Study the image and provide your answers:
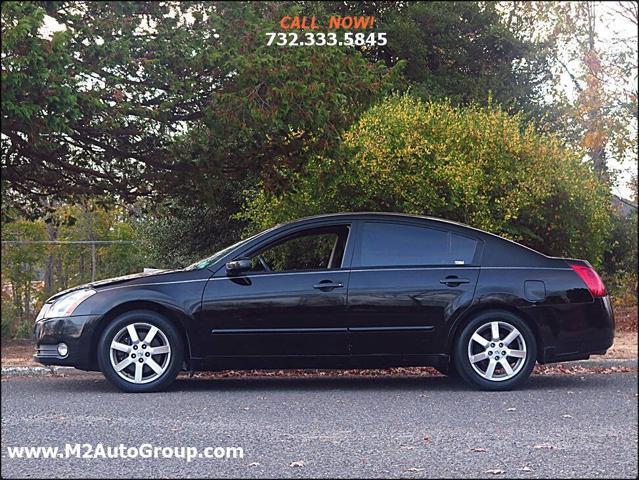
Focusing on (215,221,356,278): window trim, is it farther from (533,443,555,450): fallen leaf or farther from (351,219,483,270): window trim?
(533,443,555,450): fallen leaf

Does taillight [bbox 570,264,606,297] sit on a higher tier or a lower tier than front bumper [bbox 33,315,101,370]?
higher

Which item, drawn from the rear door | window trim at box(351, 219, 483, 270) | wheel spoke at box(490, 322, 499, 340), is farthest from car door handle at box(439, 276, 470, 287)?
wheel spoke at box(490, 322, 499, 340)

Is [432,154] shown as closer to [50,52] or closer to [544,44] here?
[50,52]

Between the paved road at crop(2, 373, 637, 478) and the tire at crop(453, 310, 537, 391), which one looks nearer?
the paved road at crop(2, 373, 637, 478)

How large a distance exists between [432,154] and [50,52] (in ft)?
17.5

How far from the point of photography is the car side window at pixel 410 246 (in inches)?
324

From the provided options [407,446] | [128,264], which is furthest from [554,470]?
[128,264]

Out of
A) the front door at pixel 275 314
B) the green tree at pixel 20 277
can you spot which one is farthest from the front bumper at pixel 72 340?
the green tree at pixel 20 277

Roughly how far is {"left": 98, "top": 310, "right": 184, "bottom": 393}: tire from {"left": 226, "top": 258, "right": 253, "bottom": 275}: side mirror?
2.31 feet

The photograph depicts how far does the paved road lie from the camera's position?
5.31 m

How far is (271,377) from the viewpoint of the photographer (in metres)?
9.34

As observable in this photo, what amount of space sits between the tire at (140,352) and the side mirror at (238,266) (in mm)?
703

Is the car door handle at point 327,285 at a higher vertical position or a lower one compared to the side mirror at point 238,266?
lower

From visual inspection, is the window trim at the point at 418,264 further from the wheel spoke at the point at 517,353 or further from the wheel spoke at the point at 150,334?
the wheel spoke at the point at 150,334
